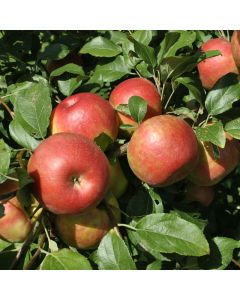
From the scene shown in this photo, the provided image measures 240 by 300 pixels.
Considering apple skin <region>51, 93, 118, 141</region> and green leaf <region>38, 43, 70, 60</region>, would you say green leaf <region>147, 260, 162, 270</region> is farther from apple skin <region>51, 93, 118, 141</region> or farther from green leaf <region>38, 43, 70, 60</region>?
green leaf <region>38, 43, 70, 60</region>

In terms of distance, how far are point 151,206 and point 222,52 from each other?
721 mm

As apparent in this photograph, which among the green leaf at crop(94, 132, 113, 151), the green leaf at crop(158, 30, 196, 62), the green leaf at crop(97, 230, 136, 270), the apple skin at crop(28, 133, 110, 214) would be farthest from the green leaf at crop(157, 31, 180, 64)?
the green leaf at crop(97, 230, 136, 270)

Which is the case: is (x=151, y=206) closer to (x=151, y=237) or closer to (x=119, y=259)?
(x=151, y=237)

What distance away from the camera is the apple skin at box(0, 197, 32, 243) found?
1.58 m

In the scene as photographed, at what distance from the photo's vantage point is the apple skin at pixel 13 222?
1583mm

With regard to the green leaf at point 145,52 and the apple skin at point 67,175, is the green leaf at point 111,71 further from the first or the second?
the apple skin at point 67,175

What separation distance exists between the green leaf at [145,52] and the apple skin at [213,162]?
1.24 ft

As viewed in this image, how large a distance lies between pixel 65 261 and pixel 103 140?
0.44m

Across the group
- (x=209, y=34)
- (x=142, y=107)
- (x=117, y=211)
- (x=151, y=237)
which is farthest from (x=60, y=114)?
(x=209, y=34)

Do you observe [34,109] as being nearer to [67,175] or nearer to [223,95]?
[67,175]

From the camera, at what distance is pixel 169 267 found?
1816mm

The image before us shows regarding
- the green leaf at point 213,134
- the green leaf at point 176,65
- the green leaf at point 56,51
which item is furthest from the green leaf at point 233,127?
the green leaf at point 56,51

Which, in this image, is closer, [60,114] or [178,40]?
[60,114]

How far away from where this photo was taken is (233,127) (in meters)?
1.71
